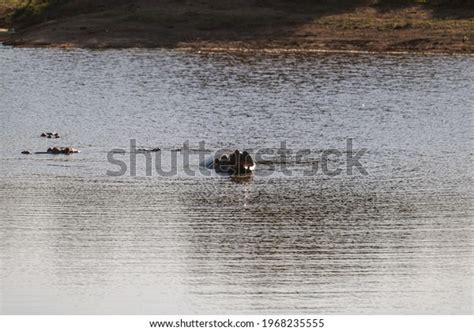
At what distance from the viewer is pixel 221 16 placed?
2507 inches

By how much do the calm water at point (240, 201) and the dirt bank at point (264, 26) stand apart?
6743 millimetres

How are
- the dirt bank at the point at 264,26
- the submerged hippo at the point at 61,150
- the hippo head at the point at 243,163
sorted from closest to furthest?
the hippo head at the point at 243,163, the submerged hippo at the point at 61,150, the dirt bank at the point at 264,26

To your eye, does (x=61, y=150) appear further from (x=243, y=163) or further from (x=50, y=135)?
(x=243, y=163)

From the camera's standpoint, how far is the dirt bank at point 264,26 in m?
60.8

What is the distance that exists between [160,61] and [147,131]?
17968 millimetres

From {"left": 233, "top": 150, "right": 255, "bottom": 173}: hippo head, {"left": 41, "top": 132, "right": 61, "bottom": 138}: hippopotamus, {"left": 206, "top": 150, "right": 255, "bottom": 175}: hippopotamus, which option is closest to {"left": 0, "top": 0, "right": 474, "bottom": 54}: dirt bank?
{"left": 41, "top": 132, "right": 61, "bottom": 138}: hippopotamus

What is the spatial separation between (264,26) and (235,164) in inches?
1184

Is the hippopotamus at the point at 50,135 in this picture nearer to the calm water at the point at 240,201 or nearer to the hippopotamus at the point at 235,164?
the calm water at the point at 240,201

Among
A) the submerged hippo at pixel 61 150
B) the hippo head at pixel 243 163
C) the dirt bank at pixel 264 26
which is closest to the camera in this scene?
the hippo head at pixel 243 163

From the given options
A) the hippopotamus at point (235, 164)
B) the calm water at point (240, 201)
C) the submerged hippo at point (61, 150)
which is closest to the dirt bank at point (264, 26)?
the calm water at point (240, 201)

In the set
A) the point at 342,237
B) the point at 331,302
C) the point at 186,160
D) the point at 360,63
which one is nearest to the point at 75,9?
the point at 360,63

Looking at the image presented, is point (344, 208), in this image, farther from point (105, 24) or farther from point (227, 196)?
point (105, 24)

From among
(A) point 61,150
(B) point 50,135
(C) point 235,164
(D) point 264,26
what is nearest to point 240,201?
(C) point 235,164

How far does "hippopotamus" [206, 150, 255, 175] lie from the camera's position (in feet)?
110
